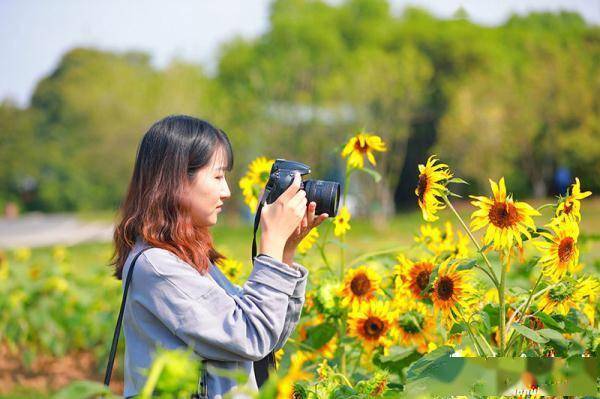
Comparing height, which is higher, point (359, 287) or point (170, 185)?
point (170, 185)

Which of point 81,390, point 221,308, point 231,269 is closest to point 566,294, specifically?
point 221,308

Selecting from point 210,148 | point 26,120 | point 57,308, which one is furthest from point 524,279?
point 26,120

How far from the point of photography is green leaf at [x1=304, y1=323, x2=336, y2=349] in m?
2.23

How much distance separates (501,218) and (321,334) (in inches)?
32.4

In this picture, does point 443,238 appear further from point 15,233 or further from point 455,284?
point 15,233

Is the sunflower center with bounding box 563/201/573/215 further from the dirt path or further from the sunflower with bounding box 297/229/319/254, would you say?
the dirt path

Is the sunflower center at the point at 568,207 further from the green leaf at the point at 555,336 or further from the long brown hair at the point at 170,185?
the long brown hair at the point at 170,185

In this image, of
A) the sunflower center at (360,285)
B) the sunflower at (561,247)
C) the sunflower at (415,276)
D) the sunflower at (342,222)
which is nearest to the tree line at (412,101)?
the sunflower at (342,222)

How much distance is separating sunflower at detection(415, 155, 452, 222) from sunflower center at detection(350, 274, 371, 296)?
0.50 m

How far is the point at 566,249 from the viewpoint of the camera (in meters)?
1.61

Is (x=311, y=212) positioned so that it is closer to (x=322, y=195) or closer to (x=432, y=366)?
(x=322, y=195)

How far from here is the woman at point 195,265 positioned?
1.48 m

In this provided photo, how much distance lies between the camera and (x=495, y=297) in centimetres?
222

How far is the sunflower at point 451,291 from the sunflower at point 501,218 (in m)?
0.20
